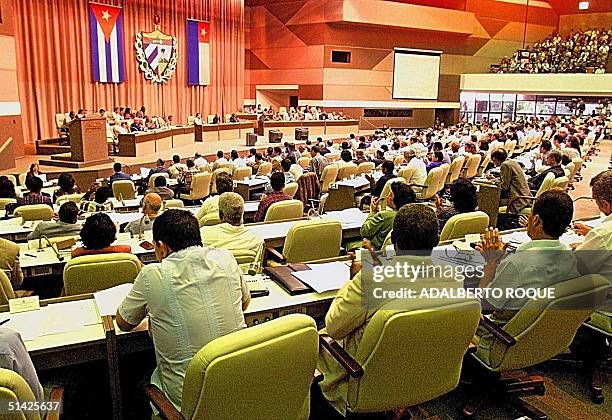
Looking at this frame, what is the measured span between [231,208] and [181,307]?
57.8 inches

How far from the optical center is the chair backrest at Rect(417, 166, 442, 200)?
8.39 metres

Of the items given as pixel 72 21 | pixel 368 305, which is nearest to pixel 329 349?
pixel 368 305

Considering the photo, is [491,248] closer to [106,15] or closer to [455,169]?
[455,169]

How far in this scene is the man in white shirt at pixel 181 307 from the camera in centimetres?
225

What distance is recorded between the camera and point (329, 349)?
2477 millimetres

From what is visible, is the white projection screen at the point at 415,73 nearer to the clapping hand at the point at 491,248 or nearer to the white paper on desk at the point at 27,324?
the clapping hand at the point at 491,248

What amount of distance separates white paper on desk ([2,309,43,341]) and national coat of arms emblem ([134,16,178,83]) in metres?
17.1

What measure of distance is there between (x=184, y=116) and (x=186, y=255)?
62.1 feet

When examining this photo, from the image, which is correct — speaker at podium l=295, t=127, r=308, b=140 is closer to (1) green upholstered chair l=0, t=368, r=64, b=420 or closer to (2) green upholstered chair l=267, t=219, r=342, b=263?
(2) green upholstered chair l=267, t=219, r=342, b=263

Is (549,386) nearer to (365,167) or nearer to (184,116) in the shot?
(365,167)

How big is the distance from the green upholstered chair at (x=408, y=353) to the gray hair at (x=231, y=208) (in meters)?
1.40

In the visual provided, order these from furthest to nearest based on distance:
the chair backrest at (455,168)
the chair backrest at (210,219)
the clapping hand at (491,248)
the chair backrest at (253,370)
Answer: the chair backrest at (455,168)
the chair backrest at (210,219)
the clapping hand at (491,248)
the chair backrest at (253,370)

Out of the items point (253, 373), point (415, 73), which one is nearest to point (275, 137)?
point (415, 73)

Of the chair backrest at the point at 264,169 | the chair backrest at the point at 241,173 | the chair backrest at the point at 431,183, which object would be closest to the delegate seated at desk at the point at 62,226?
the chair backrest at the point at 241,173
